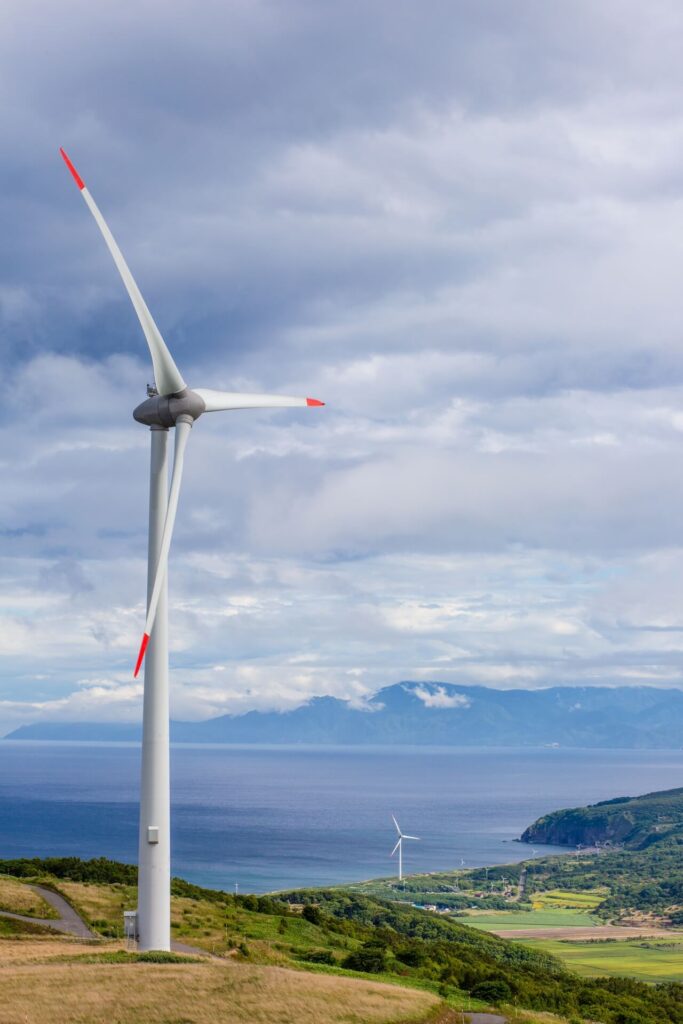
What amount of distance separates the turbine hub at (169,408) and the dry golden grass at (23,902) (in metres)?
34.3

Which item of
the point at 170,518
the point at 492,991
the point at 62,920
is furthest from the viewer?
the point at 62,920

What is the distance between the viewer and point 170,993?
41.5 metres

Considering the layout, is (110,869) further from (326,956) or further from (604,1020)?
(604,1020)

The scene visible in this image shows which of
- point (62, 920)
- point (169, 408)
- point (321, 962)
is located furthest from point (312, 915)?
point (169, 408)

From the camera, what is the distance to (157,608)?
4844 centimetres

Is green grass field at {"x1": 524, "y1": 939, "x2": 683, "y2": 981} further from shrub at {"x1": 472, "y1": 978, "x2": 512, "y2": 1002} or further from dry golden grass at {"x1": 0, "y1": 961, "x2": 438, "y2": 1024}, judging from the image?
dry golden grass at {"x1": 0, "y1": 961, "x2": 438, "y2": 1024}

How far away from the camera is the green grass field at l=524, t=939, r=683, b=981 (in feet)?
480

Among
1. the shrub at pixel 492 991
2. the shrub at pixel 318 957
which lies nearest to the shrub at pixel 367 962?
the shrub at pixel 318 957

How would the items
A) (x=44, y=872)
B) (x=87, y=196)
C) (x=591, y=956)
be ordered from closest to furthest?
(x=87, y=196) < (x=44, y=872) < (x=591, y=956)

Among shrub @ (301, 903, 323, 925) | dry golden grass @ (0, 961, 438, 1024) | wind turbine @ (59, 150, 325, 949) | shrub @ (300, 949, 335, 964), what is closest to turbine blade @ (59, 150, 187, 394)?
wind turbine @ (59, 150, 325, 949)

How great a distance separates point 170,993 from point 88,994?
3.27 meters

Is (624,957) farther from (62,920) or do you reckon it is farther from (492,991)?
(62,920)

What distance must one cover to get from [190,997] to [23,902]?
29163mm

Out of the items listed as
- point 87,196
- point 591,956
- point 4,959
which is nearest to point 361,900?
point 591,956
